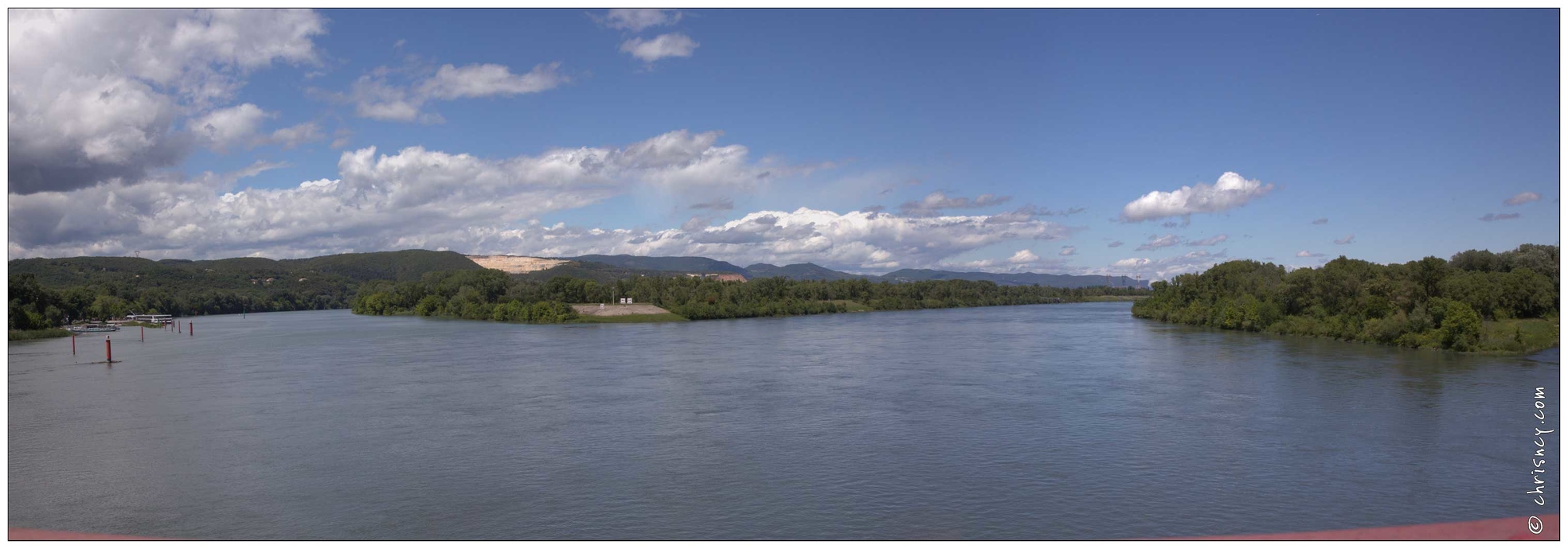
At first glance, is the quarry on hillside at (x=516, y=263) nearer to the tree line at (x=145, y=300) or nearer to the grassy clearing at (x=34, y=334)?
the tree line at (x=145, y=300)

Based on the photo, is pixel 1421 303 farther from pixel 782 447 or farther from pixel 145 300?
pixel 145 300

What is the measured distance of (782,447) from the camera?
1412 cm

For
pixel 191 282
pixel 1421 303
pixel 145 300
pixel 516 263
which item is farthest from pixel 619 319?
pixel 516 263

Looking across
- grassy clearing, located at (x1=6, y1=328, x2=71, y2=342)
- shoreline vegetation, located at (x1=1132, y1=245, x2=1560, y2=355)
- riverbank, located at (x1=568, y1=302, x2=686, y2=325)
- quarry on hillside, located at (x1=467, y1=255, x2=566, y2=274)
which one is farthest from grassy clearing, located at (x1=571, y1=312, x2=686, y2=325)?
quarry on hillside, located at (x1=467, y1=255, x2=566, y2=274)

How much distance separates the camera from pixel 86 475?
12594 mm

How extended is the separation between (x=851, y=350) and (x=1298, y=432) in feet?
63.9

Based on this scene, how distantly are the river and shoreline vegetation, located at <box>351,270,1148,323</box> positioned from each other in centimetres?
3799

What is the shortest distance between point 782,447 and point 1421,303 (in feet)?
90.3

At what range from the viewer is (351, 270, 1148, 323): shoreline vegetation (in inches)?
2628

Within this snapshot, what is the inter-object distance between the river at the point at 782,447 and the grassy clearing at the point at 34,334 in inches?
699

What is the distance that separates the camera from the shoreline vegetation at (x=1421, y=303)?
28.3 metres

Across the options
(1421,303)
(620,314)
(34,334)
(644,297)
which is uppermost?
(644,297)

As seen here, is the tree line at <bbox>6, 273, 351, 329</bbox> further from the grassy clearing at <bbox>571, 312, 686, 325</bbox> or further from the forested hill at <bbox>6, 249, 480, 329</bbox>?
the grassy clearing at <bbox>571, 312, 686, 325</bbox>

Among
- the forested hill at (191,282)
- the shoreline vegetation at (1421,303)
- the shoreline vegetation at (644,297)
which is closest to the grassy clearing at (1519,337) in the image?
the shoreline vegetation at (1421,303)
